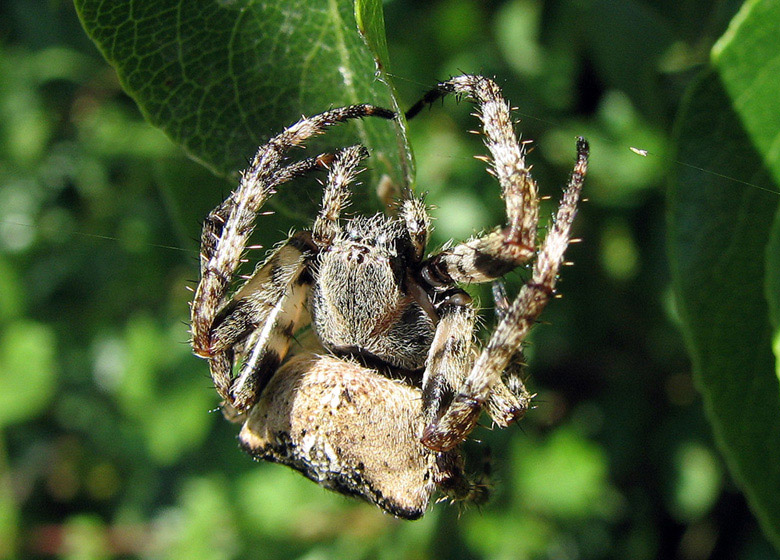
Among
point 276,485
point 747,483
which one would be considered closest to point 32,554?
point 276,485

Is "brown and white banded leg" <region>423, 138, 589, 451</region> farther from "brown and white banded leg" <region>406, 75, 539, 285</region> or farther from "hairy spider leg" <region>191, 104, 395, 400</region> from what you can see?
"hairy spider leg" <region>191, 104, 395, 400</region>

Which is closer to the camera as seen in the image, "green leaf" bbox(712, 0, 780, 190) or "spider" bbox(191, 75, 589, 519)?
"green leaf" bbox(712, 0, 780, 190)

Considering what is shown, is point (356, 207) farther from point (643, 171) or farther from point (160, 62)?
point (643, 171)

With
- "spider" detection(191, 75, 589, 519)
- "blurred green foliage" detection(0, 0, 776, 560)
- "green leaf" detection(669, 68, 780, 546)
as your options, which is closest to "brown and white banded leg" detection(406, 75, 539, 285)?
"spider" detection(191, 75, 589, 519)

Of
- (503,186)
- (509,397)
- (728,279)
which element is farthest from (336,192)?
(728,279)

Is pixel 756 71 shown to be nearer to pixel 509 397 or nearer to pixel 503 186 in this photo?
pixel 503 186

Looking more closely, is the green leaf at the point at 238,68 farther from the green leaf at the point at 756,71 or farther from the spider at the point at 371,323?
the green leaf at the point at 756,71

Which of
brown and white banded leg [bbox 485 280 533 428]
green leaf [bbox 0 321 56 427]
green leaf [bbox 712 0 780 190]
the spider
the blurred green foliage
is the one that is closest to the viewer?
green leaf [bbox 712 0 780 190]

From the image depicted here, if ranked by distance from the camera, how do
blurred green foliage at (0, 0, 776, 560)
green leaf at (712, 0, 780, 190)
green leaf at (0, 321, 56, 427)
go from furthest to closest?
1. green leaf at (0, 321, 56, 427)
2. blurred green foliage at (0, 0, 776, 560)
3. green leaf at (712, 0, 780, 190)
